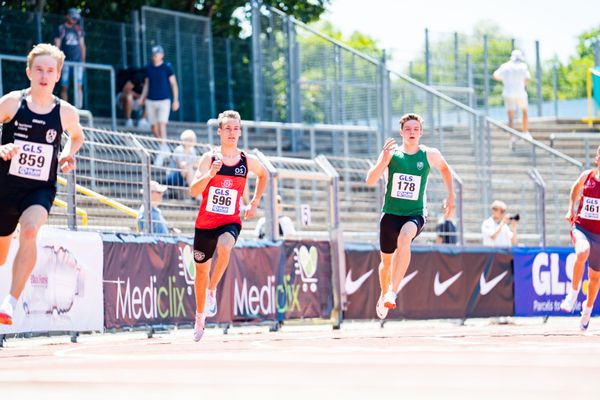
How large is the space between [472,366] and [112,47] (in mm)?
20447

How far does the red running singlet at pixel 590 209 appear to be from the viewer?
56.6ft

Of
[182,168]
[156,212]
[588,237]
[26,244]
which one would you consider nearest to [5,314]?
[26,244]

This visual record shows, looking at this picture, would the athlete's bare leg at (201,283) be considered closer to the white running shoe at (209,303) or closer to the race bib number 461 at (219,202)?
the white running shoe at (209,303)

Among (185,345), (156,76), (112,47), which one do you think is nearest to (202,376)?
(185,345)

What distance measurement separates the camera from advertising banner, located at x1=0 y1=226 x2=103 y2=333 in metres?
15.7

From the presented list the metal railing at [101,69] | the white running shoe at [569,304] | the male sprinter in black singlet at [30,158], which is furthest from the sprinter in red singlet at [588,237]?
the metal railing at [101,69]

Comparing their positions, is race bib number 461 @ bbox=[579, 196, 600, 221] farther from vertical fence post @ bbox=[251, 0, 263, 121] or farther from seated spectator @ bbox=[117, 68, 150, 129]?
vertical fence post @ bbox=[251, 0, 263, 121]

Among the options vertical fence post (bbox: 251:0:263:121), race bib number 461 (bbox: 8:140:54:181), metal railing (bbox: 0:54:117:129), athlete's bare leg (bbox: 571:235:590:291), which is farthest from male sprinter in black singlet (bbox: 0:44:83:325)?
vertical fence post (bbox: 251:0:263:121)

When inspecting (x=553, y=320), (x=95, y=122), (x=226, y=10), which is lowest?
(x=553, y=320)

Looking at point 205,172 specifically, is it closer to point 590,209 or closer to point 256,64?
point 590,209

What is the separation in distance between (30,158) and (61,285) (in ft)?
15.4

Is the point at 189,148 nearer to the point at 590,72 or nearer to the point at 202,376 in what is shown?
the point at 202,376

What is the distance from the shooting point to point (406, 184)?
1631 centimetres

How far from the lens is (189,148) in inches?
853
